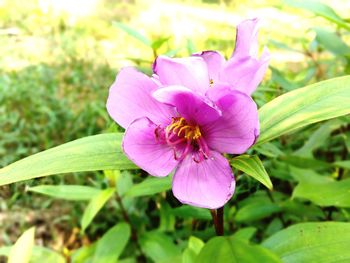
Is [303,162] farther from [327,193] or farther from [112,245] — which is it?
[112,245]

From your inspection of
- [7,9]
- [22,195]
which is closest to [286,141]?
[22,195]

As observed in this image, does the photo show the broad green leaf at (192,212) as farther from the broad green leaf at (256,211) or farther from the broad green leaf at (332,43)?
the broad green leaf at (332,43)

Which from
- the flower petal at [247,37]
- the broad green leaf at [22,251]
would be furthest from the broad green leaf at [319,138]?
the broad green leaf at [22,251]

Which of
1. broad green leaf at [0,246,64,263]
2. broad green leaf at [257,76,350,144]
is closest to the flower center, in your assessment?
broad green leaf at [257,76,350,144]

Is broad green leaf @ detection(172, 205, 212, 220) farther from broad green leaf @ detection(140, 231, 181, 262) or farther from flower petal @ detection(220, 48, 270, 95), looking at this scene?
flower petal @ detection(220, 48, 270, 95)

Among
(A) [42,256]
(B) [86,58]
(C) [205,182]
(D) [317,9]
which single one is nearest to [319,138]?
(D) [317,9]
